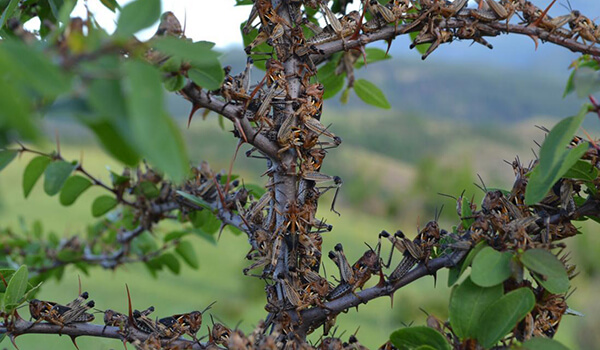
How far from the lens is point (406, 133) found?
16.1 m

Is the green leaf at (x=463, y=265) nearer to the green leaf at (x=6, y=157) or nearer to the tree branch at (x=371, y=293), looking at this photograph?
the tree branch at (x=371, y=293)

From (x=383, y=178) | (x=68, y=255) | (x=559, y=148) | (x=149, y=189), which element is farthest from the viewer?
(x=383, y=178)

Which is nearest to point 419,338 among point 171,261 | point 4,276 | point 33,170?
point 4,276

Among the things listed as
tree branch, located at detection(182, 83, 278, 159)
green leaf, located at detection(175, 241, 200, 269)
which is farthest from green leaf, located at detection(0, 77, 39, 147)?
green leaf, located at detection(175, 241, 200, 269)

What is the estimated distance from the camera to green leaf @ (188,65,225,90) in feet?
1.57

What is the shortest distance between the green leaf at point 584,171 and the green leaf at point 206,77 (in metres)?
0.36

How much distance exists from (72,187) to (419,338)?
25.7 inches

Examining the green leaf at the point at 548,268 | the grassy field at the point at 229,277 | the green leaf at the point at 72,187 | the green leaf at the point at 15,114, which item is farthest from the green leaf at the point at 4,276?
the green leaf at the point at 548,268

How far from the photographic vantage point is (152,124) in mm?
272

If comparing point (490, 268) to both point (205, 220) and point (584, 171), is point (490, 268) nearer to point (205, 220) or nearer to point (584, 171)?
point (584, 171)

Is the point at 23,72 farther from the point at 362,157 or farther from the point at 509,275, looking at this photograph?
the point at 362,157

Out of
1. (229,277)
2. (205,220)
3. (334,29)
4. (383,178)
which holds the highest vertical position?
(383,178)

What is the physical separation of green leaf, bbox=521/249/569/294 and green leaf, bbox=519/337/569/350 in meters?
0.05

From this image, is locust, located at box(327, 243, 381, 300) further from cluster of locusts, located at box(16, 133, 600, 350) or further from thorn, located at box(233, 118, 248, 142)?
thorn, located at box(233, 118, 248, 142)
